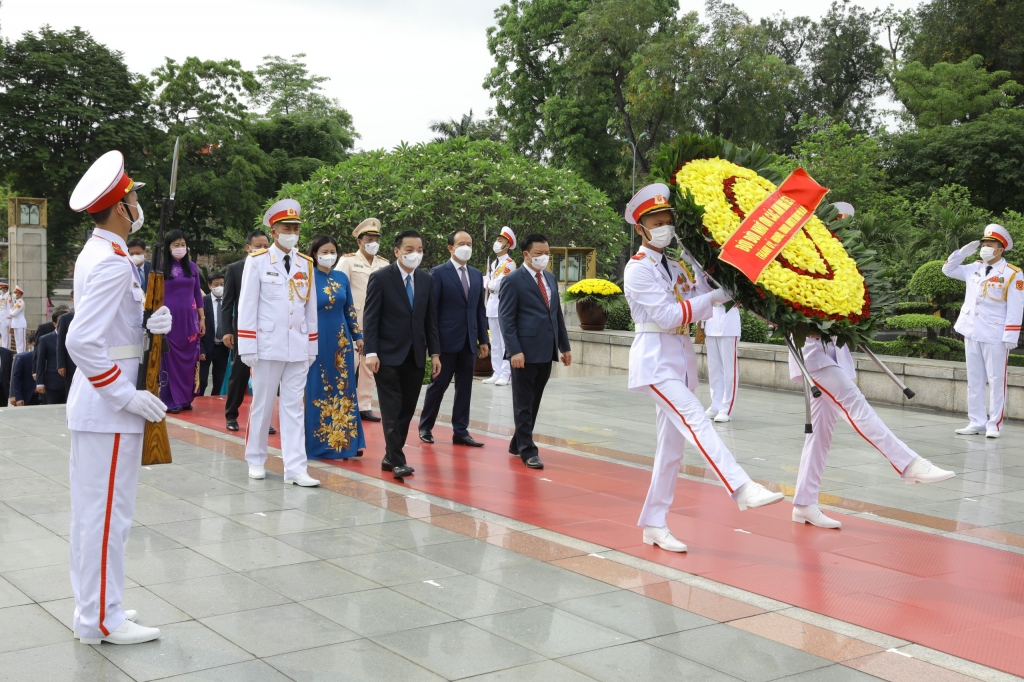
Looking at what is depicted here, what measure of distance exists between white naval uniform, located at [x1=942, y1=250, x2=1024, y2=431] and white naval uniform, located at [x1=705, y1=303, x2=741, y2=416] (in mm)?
2449

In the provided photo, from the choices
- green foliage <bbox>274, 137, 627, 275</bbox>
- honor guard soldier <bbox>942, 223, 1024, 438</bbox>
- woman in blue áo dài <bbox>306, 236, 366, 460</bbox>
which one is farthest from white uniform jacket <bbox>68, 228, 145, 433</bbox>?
green foliage <bbox>274, 137, 627, 275</bbox>

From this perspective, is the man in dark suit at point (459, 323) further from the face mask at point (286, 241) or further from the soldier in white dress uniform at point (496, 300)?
the soldier in white dress uniform at point (496, 300)

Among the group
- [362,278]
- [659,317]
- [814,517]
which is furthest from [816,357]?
[362,278]

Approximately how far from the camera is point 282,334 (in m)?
7.94

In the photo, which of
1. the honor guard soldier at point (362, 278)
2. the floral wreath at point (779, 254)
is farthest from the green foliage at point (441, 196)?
the floral wreath at point (779, 254)

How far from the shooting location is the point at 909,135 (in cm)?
3753

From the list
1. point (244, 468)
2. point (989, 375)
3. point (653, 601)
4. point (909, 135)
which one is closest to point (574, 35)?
point (909, 135)

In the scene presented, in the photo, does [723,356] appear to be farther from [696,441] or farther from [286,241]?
[696,441]

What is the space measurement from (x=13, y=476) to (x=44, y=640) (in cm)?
410

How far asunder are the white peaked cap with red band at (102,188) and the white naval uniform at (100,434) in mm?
131

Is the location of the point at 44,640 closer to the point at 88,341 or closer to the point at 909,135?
the point at 88,341

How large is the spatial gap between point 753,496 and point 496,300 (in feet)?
35.0

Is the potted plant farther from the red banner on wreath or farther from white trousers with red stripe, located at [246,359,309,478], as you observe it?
the red banner on wreath

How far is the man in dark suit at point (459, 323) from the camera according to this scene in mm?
9562
